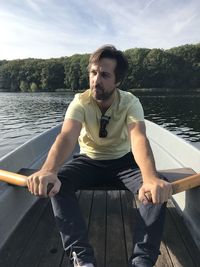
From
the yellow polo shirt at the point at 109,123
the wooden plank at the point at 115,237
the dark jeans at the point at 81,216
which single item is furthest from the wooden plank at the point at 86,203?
the yellow polo shirt at the point at 109,123

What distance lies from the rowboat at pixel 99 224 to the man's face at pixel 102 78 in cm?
98

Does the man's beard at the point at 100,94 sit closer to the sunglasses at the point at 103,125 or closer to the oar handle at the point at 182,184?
the sunglasses at the point at 103,125

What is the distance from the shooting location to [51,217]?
323 cm

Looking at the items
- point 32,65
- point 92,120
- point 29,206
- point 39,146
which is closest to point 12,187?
point 29,206

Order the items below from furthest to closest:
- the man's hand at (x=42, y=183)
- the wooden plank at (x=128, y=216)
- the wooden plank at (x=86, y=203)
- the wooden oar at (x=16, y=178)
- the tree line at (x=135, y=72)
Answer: the tree line at (x=135, y=72)
the wooden plank at (x=86, y=203)
the wooden plank at (x=128, y=216)
the wooden oar at (x=16, y=178)
the man's hand at (x=42, y=183)

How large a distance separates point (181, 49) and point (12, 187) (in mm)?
86523

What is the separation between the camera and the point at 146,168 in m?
2.46

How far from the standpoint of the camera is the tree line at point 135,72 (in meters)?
78.1

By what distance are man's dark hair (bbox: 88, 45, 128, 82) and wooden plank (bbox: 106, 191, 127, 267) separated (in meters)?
1.42

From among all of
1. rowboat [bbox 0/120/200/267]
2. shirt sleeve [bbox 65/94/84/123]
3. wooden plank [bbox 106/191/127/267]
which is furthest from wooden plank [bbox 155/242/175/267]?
shirt sleeve [bbox 65/94/84/123]

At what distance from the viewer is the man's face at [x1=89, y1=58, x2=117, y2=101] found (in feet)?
10.00

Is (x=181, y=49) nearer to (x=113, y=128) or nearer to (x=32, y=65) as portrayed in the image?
(x=32, y=65)

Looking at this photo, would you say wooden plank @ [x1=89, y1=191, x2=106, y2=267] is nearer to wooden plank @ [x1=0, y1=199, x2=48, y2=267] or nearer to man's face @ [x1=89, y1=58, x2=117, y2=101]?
wooden plank @ [x1=0, y1=199, x2=48, y2=267]

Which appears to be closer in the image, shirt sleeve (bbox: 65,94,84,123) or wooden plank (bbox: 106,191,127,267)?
wooden plank (bbox: 106,191,127,267)
